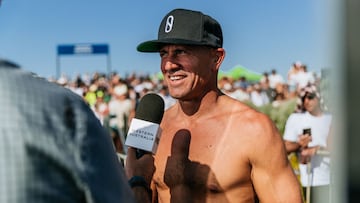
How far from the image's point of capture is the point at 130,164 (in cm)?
250

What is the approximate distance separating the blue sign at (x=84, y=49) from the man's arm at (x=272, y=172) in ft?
44.8

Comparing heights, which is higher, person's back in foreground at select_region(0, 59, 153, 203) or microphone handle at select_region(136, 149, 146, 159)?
person's back in foreground at select_region(0, 59, 153, 203)

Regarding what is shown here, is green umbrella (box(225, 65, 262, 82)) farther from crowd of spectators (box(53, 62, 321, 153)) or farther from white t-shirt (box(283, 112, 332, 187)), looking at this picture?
white t-shirt (box(283, 112, 332, 187))

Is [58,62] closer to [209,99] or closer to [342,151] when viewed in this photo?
[209,99]

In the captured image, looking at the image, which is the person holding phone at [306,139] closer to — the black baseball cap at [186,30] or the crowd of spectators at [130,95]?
the crowd of spectators at [130,95]

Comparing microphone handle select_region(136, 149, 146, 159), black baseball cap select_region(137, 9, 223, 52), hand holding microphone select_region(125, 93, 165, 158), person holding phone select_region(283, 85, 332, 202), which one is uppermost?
black baseball cap select_region(137, 9, 223, 52)

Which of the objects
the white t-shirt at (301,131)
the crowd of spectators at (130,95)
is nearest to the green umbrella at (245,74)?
the crowd of spectators at (130,95)

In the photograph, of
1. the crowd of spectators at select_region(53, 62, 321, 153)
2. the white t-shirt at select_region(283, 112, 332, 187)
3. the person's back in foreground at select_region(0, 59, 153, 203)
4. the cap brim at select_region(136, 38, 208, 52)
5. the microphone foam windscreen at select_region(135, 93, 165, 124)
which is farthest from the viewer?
the crowd of spectators at select_region(53, 62, 321, 153)

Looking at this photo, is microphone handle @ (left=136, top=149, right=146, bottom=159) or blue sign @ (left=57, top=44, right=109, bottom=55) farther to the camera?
blue sign @ (left=57, top=44, right=109, bottom=55)

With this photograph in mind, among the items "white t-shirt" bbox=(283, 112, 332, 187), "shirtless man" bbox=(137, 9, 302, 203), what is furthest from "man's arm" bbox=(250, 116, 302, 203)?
"white t-shirt" bbox=(283, 112, 332, 187)

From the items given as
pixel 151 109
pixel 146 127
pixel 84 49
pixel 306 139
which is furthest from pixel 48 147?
pixel 84 49

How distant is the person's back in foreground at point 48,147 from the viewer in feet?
3.31

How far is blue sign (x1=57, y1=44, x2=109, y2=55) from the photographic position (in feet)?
52.6

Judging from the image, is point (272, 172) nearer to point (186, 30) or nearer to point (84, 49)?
point (186, 30)
